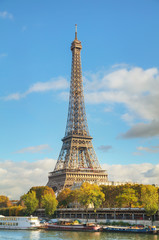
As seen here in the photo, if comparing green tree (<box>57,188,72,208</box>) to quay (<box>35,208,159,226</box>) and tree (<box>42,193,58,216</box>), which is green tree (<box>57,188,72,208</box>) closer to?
quay (<box>35,208,159,226</box>)

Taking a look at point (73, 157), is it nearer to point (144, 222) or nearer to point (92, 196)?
point (92, 196)

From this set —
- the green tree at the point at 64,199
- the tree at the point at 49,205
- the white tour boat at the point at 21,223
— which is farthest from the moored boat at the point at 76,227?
the green tree at the point at 64,199

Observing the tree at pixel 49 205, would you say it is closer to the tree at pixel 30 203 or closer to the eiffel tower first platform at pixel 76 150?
the tree at pixel 30 203

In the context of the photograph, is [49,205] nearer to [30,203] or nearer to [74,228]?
[30,203]

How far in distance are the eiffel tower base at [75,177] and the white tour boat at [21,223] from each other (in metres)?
44.1

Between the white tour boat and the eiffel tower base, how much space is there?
44.1 meters

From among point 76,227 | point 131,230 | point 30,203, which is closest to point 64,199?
point 30,203

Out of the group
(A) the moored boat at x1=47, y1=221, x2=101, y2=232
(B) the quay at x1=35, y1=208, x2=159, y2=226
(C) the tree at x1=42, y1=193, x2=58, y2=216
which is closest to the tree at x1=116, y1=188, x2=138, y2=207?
(B) the quay at x1=35, y1=208, x2=159, y2=226

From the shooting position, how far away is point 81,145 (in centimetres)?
14775

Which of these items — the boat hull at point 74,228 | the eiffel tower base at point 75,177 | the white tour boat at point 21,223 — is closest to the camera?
the boat hull at point 74,228

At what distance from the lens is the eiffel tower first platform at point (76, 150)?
458ft

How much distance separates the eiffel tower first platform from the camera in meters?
140

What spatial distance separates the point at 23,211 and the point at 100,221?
3697 centimetres

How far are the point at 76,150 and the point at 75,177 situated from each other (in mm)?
13779
